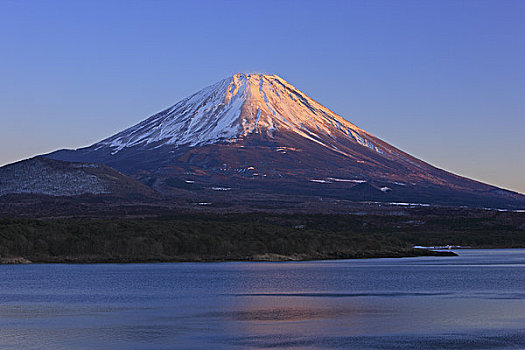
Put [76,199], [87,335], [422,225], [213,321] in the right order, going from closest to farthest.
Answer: [87,335], [213,321], [422,225], [76,199]

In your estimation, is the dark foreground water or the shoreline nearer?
the dark foreground water

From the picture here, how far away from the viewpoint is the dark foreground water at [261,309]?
33.4 m

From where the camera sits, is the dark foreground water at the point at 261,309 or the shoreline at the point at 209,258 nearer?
the dark foreground water at the point at 261,309

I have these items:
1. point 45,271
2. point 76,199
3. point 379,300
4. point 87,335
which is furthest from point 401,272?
point 76,199

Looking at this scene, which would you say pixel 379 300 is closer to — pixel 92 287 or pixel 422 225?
pixel 92 287

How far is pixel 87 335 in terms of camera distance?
3481cm

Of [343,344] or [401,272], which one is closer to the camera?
[343,344]

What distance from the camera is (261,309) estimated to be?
44.6 metres

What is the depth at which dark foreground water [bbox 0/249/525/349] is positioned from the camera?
33406mm

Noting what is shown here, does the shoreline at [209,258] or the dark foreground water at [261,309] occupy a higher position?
the shoreline at [209,258]

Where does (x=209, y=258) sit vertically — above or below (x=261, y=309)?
above

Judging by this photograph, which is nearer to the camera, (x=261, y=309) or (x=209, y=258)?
(x=261, y=309)

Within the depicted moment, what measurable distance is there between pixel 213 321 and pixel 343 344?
29.1ft

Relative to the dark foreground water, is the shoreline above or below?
above
